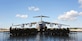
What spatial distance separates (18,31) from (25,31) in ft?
11.2

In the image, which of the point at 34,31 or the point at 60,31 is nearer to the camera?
the point at 60,31

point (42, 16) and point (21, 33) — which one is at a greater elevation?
point (42, 16)

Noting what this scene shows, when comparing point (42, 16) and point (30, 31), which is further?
point (42, 16)

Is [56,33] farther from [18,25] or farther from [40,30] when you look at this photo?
[18,25]

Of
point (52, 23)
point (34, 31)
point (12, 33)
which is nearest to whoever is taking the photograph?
point (12, 33)

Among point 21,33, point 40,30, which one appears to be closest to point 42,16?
point 40,30

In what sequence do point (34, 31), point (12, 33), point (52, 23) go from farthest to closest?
point (52, 23)
point (34, 31)
point (12, 33)

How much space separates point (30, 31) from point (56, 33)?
9.48 metres

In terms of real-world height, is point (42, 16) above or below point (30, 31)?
above

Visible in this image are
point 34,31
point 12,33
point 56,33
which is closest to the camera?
point 12,33

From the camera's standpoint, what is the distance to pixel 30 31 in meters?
69.8

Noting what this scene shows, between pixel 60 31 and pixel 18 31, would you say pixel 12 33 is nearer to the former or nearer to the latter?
pixel 18 31

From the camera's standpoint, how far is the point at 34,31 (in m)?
74.2

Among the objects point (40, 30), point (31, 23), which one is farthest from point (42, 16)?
point (40, 30)
